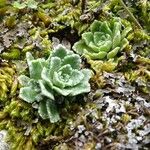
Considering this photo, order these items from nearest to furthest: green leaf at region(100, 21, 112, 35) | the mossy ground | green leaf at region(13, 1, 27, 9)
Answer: the mossy ground, green leaf at region(100, 21, 112, 35), green leaf at region(13, 1, 27, 9)

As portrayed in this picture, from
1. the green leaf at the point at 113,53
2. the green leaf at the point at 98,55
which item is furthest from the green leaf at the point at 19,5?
the green leaf at the point at 113,53

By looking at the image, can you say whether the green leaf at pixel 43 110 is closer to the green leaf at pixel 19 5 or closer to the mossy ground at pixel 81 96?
the mossy ground at pixel 81 96

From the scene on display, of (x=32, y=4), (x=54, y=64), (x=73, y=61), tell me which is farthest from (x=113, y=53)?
(x=32, y=4)

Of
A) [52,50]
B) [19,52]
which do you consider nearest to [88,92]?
[52,50]

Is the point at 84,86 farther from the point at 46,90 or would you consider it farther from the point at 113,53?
the point at 113,53

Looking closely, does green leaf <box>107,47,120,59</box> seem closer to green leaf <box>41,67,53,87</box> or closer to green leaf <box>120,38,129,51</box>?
green leaf <box>120,38,129,51</box>

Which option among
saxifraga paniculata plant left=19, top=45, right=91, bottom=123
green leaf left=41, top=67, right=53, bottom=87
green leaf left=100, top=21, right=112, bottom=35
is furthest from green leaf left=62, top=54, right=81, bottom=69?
green leaf left=100, top=21, right=112, bottom=35

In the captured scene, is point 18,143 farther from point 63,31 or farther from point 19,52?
point 63,31
